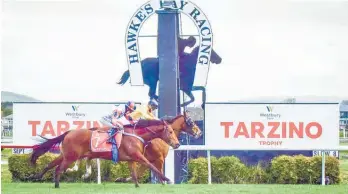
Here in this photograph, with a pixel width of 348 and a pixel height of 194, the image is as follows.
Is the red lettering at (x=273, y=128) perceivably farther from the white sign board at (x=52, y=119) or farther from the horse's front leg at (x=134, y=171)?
the white sign board at (x=52, y=119)

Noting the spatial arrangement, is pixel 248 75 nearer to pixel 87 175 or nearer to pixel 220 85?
pixel 220 85

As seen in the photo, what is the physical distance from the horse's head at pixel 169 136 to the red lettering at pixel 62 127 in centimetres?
152

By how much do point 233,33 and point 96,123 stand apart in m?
2.34

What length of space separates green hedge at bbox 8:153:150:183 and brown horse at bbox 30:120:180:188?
1.03ft

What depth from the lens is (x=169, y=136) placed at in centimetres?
1131

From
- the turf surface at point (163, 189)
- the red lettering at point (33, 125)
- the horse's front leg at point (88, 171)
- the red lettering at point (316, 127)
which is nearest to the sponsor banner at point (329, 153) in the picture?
the red lettering at point (316, 127)

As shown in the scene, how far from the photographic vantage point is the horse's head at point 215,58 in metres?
11.8

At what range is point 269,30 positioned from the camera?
11.7 meters

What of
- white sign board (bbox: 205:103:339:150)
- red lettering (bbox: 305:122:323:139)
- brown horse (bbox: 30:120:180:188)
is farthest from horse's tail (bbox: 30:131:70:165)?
red lettering (bbox: 305:122:323:139)

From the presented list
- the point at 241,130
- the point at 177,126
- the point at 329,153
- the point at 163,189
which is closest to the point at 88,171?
the point at 163,189

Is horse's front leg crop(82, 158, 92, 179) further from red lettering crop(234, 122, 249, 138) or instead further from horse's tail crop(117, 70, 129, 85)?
red lettering crop(234, 122, 249, 138)

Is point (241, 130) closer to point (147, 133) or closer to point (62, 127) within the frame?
point (147, 133)

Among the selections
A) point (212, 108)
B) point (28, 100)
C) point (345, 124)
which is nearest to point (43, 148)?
point (28, 100)

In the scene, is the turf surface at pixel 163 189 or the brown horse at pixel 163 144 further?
the brown horse at pixel 163 144
